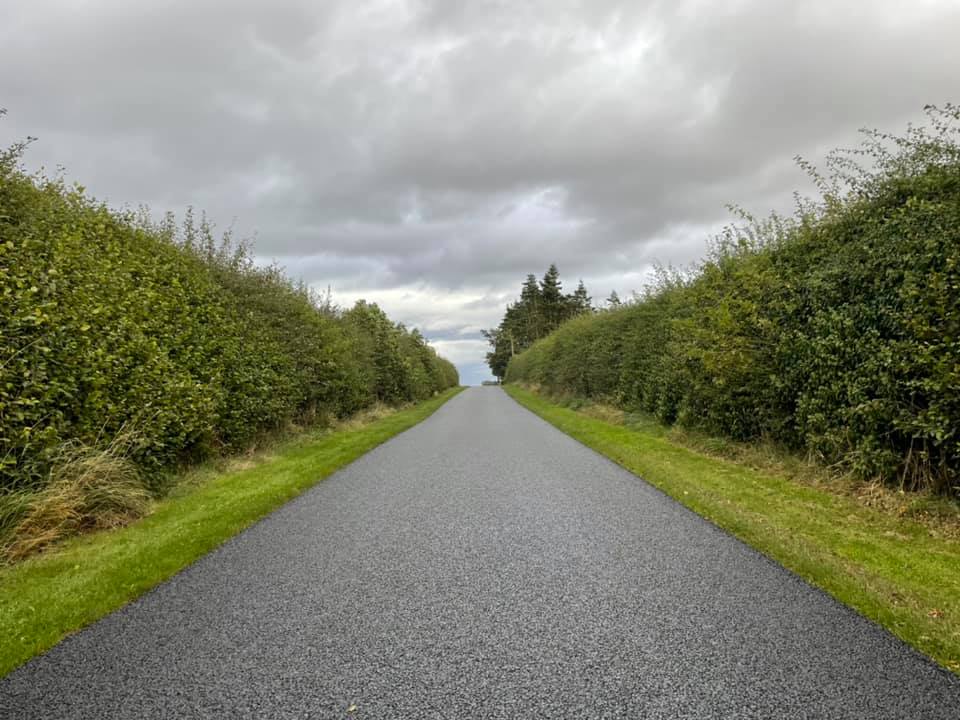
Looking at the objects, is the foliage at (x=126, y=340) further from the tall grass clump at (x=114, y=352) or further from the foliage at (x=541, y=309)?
the foliage at (x=541, y=309)

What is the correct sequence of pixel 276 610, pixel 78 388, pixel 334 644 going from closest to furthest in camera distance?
1. pixel 334 644
2. pixel 276 610
3. pixel 78 388

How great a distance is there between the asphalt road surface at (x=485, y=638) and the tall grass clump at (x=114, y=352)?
2.40 metres

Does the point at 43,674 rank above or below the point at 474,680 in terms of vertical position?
above

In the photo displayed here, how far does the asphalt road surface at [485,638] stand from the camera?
8.39 ft

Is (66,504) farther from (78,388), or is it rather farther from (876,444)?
(876,444)

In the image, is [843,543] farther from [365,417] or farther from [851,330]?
[365,417]

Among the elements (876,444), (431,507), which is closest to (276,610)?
(431,507)

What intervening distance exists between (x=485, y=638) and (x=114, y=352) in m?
6.10

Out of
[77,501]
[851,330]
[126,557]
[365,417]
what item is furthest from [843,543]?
[365,417]

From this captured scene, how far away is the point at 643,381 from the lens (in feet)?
50.8

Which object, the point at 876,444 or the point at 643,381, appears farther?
the point at 643,381

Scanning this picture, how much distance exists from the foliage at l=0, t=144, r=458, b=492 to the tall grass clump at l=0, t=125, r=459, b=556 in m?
0.02

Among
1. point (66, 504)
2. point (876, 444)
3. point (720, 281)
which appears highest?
point (720, 281)

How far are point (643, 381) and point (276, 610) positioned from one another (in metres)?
13.5
